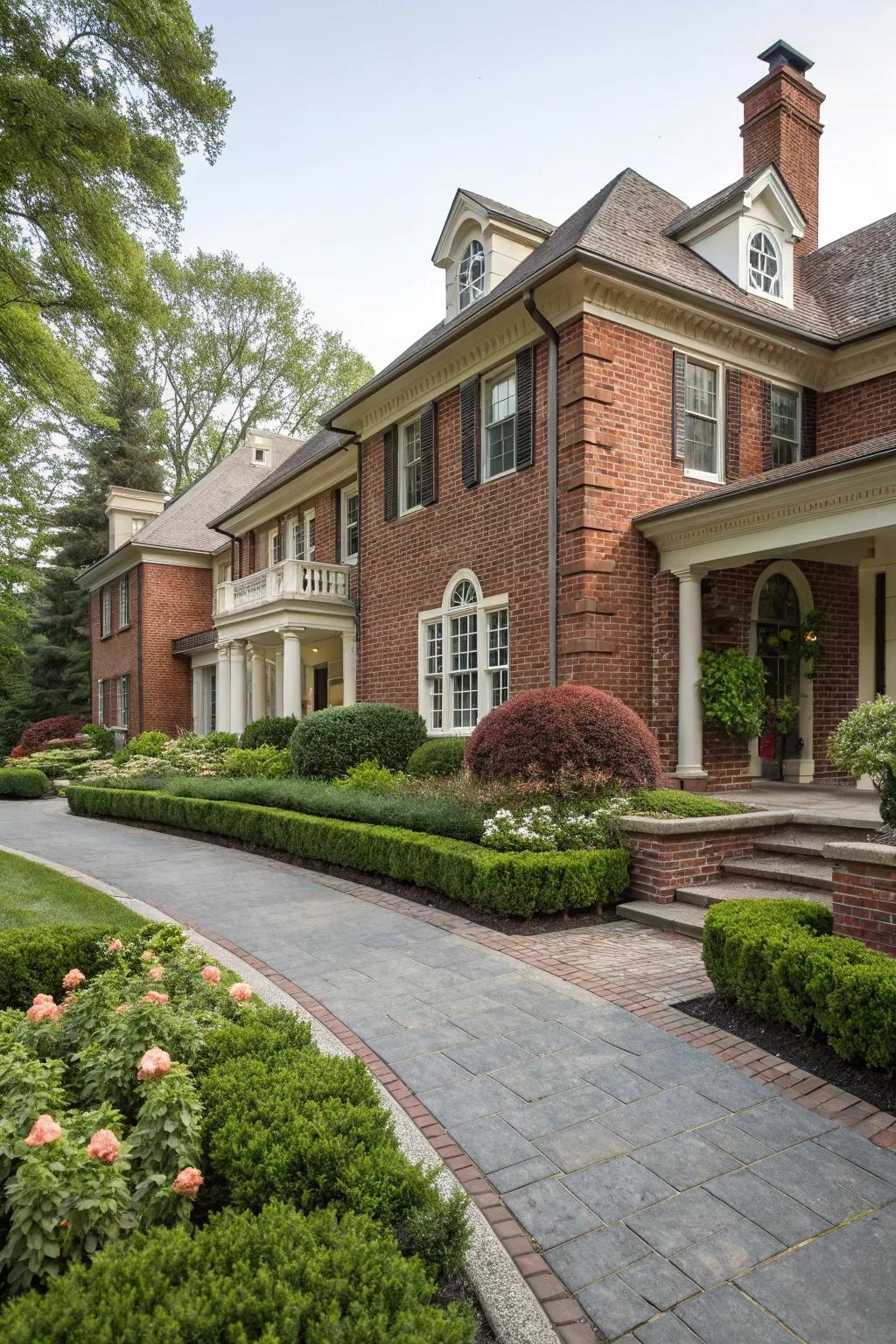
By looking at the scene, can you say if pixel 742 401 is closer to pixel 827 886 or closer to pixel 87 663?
pixel 827 886

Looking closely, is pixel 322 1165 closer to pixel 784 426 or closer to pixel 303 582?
pixel 784 426

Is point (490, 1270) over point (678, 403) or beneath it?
beneath

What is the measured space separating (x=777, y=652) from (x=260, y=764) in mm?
8846

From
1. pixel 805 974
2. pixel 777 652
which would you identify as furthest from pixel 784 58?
pixel 805 974

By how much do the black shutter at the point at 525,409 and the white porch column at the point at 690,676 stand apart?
8.88ft

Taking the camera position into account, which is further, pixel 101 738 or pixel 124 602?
pixel 124 602

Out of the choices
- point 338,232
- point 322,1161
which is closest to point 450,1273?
point 322,1161

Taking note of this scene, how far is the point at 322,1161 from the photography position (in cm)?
243

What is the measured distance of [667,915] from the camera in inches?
257

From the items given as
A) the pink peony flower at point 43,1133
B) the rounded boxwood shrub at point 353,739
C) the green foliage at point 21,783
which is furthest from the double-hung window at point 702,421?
the green foliage at point 21,783

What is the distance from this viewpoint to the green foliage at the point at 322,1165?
7.63 ft

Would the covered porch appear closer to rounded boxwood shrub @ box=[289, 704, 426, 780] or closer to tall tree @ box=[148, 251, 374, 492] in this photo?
rounded boxwood shrub @ box=[289, 704, 426, 780]

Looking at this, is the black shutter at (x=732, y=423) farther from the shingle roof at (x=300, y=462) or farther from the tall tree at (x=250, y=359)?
the tall tree at (x=250, y=359)

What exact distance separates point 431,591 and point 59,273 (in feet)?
22.6
